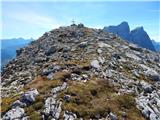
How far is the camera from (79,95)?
55344 mm

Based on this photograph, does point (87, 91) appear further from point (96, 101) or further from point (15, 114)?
point (15, 114)

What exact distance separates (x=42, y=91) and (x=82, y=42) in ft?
173

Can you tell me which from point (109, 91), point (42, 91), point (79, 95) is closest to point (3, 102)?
point (42, 91)

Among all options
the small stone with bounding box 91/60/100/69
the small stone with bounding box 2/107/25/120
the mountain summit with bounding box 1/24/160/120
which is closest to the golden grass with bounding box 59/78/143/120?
the mountain summit with bounding box 1/24/160/120

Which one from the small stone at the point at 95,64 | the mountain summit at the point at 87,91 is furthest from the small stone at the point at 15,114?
the small stone at the point at 95,64

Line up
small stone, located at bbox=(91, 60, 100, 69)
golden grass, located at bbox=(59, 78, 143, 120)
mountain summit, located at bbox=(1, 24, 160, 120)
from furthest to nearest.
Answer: small stone, located at bbox=(91, 60, 100, 69) → golden grass, located at bbox=(59, 78, 143, 120) → mountain summit, located at bbox=(1, 24, 160, 120)

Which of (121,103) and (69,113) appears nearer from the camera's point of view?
(69,113)

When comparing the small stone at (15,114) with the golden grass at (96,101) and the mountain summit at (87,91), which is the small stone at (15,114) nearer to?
the mountain summit at (87,91)

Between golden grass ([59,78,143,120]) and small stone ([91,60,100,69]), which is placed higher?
small stone ([91,60,100,69])

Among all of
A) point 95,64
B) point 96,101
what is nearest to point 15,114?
point 96,101

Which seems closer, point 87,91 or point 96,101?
point 96,101

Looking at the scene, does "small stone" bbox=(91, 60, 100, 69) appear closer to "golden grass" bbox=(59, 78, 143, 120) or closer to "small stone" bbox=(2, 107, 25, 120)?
"golden grass" bbox=(59, 78, 143, 120)

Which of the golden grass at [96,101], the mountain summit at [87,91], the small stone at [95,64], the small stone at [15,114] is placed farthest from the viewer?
the small stone at [95,64]

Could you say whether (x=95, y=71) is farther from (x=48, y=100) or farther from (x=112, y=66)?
(x=48, y=100)
